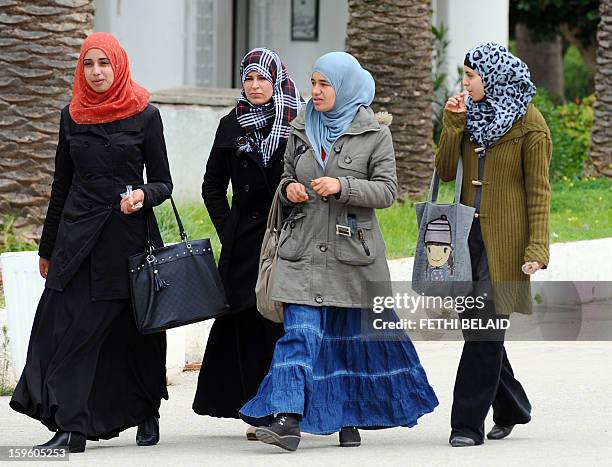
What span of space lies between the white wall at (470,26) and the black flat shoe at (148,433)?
37.7 feet

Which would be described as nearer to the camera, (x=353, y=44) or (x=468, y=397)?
(x=468, y=397)

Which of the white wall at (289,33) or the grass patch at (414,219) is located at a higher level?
the white wall at (289,33)

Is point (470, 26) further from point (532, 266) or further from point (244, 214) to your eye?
point (532, 266)

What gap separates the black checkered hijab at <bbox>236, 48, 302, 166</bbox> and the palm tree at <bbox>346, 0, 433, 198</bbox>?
24.6ft

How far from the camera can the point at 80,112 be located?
6379 mm

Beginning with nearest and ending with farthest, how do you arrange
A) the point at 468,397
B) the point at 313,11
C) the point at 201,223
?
1. the point at 468,397
2. the point at 201,223
3. the point at 313,11

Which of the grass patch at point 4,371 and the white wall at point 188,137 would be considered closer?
the grass patch at point 4,371

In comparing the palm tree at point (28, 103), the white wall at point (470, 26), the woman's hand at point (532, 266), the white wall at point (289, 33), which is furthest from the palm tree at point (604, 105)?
the woman's hand at point (532, 266)

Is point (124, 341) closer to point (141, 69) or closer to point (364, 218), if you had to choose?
point (364, 218)

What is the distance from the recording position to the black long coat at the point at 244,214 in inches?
263

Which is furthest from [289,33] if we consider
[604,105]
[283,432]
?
[283,432]

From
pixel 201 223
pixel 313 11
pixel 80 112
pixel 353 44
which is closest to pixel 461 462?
pixel 80 112

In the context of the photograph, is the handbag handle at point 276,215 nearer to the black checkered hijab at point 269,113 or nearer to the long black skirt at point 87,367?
the black checkered hijab at point 269,113

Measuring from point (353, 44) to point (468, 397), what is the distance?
27.6 feet
